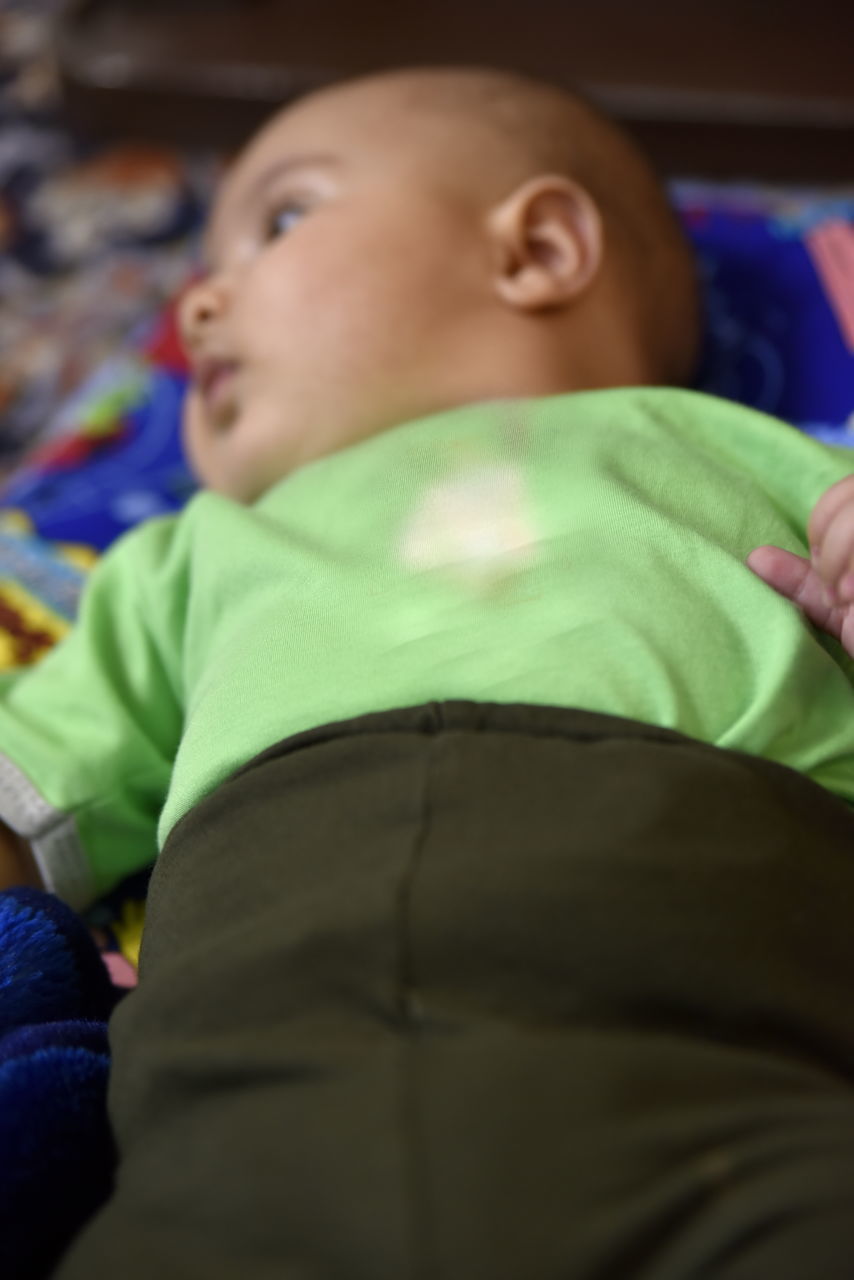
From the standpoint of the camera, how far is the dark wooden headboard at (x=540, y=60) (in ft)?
5.42

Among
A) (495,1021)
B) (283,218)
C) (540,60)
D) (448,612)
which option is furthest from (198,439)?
(540,60)

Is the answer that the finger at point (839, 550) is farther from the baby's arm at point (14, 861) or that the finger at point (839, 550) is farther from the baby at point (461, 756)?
the baby's arm at point (14, 861)

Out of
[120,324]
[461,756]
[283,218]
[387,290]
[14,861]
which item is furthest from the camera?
[120,324]

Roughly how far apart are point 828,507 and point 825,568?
37mm

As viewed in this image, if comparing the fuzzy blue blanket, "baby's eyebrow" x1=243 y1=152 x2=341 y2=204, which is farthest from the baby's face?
the fuzzy blue blanket

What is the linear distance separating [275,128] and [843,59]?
34.0 inches

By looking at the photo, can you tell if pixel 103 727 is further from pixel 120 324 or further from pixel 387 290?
pixel 120 324

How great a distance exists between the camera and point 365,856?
0.68 meters

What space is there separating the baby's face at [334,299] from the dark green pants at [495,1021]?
382mm

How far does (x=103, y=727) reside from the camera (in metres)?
0.96

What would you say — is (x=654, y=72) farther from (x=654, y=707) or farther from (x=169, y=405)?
(x=654, y=707)

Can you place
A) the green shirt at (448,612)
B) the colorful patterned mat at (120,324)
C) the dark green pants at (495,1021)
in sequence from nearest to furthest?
1. the dark green pants at (495,1021)
2. the green shirt at (448,612)
3. the colorful patterned mat at (120,324)

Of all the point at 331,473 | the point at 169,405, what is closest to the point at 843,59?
the point at 169,405

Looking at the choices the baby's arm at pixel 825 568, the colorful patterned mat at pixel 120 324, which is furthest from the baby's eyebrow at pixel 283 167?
the baby's arm at pixel 825 568
